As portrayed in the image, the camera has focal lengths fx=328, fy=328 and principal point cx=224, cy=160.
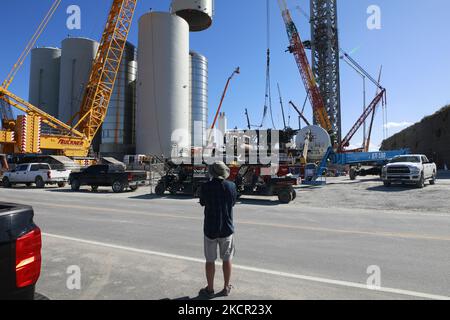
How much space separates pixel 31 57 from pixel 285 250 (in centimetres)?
7740

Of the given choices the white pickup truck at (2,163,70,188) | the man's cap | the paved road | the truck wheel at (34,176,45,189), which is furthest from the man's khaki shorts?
the truck wheel at (34,176,45,189)

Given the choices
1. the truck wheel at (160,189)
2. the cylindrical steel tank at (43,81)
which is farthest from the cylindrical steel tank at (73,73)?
the truck wheel at (160,189)

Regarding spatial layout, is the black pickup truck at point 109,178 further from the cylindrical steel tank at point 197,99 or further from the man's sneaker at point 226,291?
the cylindrical steel tank at point 197,99

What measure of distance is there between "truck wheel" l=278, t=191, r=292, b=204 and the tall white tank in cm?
3828

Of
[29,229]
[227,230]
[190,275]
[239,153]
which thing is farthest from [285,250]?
[239,153]

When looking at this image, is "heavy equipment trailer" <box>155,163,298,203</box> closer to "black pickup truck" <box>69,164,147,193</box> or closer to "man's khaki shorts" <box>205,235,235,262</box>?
"black pickup truck" <box>69,164,147,193</box>

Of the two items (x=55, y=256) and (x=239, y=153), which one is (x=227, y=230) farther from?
(x=239, y=153)

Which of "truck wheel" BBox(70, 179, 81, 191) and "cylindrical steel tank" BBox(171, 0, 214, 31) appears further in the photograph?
"cylindrical steel tank" BBox(171, 0, 214, 31)

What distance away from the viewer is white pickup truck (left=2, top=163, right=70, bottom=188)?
82.4ft

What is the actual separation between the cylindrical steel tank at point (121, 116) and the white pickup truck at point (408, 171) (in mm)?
46704

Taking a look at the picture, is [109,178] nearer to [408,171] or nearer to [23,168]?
[23,168]

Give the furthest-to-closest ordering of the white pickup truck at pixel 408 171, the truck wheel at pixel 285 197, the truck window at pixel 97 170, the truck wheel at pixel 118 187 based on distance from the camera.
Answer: the truck window at pixel 97 170 < the truck wheel at pixel 118 187 < the white pickup truck at pixel 408 171 < the truck wheel at pixel 285 197

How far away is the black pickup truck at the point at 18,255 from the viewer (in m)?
2.25

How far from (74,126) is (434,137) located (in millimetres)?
48868
